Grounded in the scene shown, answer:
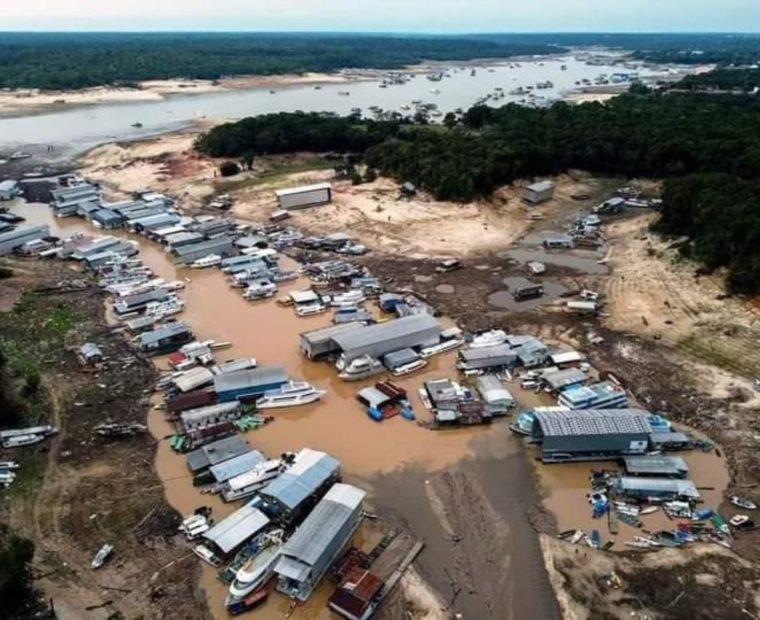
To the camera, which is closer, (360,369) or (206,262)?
(360,369)

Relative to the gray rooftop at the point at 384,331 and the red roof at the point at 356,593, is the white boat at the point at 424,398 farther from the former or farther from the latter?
the red roof at the point at 356,593

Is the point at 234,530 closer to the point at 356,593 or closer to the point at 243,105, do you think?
the point at 356,593

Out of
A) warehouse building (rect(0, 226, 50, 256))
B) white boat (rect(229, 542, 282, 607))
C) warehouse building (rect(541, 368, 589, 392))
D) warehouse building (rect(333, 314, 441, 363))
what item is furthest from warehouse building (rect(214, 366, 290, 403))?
warehouse building (rect(0, 226, 50, 256))

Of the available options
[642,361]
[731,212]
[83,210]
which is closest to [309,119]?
[83,210]

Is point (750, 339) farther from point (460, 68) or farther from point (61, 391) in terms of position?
point (460, 68)

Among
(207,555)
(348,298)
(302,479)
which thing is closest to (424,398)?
(302,479)

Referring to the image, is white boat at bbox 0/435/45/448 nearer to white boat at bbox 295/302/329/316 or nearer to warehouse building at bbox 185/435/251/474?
warehouse building at bbox 185/435/251/474
